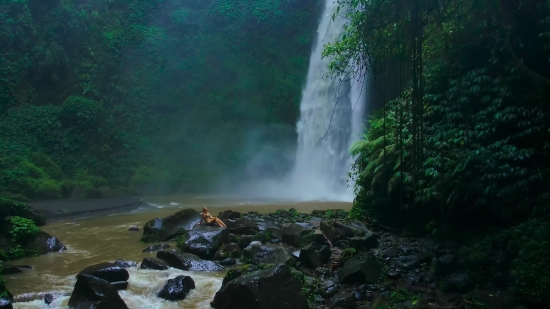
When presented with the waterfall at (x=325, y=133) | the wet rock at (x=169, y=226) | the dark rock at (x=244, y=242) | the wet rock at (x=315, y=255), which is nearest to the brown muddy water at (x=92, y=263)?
the wet rock at (x=169, y=226)

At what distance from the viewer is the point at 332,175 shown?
79.6 feet

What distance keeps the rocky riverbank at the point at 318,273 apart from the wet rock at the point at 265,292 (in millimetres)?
13

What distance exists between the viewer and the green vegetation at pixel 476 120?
7023 millimetres

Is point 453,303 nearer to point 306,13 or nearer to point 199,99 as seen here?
point 199,99

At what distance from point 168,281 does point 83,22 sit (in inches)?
1046

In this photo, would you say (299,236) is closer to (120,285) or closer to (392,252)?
(392,252)

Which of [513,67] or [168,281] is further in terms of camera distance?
[513,67]

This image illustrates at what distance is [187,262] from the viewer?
8.28m

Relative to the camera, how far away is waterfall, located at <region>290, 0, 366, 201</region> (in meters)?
23.4

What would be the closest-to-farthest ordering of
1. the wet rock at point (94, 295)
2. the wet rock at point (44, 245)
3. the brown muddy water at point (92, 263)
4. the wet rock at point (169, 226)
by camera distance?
1. the wet rock at point (94, 295)
2. the brown muddy water at point (92, 263)
3. the wet rock at point (44, 245)
4. the wet rock at point (169, 226)

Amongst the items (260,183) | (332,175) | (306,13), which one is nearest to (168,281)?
(332,175)

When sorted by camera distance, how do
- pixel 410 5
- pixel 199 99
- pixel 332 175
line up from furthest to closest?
pixel 199 99
pixel 332 175
pixel 410 5

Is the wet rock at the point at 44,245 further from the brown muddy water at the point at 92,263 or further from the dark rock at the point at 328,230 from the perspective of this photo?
the dark rock at the point at 328,230

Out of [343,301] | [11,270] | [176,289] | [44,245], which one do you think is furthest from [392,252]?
[44,245]
